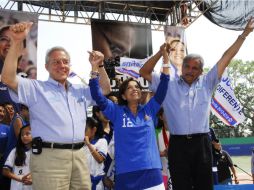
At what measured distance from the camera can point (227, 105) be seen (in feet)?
24.0

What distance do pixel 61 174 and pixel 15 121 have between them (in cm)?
195

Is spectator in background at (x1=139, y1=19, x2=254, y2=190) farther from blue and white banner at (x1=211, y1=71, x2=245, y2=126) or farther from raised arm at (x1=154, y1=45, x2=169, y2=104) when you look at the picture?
blue and white banner at (x1=211, y1=71, x2=245, y2=126)

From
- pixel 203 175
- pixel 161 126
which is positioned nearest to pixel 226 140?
pixel 161 126

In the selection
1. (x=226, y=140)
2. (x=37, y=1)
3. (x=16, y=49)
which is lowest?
(x=226, y=140)

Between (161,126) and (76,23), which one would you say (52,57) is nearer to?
(161,126)

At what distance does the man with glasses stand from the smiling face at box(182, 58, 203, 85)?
99cm

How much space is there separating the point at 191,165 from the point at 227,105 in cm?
456

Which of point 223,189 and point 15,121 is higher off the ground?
point 15,121

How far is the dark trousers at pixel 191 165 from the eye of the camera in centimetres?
299

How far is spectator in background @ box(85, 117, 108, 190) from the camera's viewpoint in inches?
157

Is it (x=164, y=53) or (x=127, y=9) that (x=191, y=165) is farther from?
(x=127, y=9)

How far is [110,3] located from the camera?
39.0 ft

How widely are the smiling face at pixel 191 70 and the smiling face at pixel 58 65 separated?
105 cm

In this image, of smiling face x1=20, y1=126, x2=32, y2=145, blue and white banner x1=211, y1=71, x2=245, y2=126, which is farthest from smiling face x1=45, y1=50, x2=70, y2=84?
blue and white banner x1=211, y1=71, x2=245, y2=126
